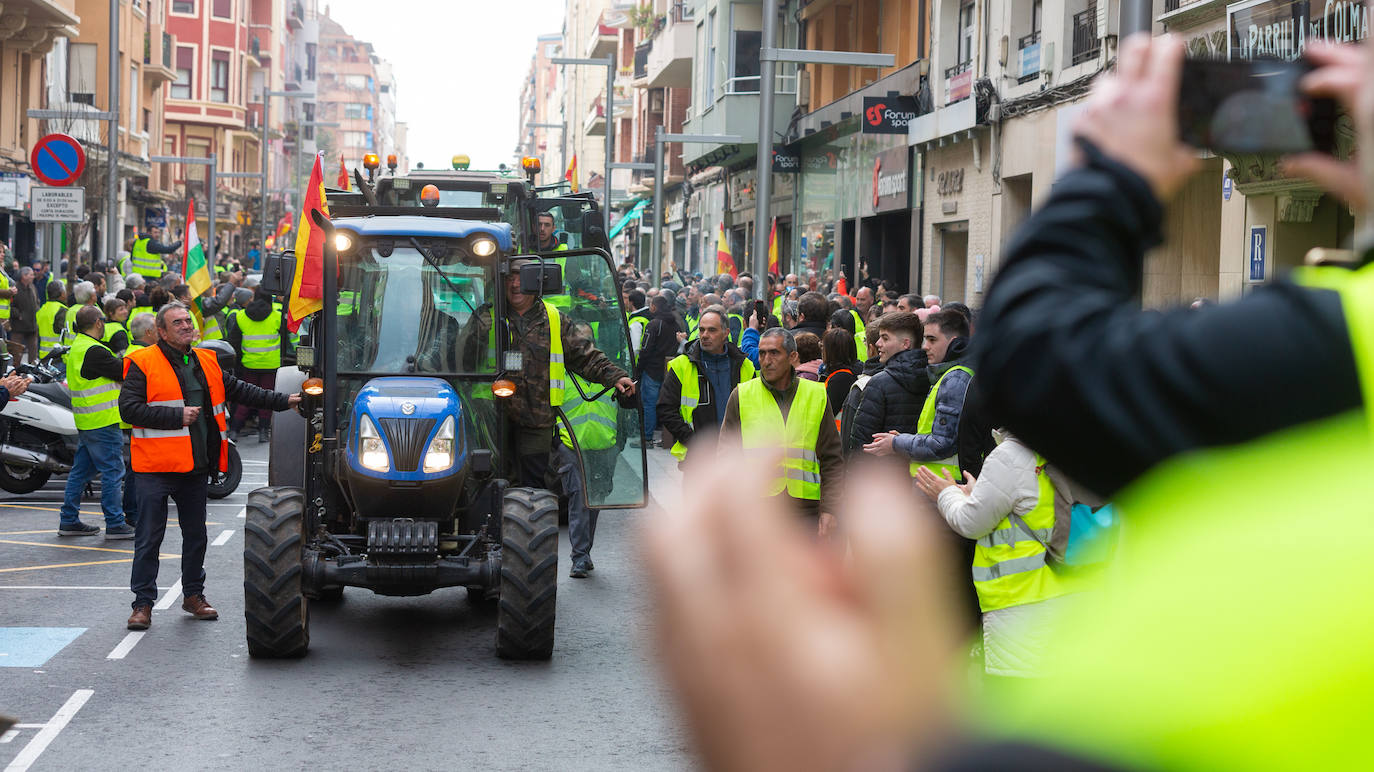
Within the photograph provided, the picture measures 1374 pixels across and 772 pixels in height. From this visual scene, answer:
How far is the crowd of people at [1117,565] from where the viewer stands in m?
0.80

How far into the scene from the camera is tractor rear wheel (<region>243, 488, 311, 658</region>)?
26.6 feet

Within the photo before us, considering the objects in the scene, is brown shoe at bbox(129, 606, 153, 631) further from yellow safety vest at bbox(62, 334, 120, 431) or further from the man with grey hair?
yellow safety vest at bbox(62, 334, 120, 431)

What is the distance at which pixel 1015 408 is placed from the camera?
1.14m

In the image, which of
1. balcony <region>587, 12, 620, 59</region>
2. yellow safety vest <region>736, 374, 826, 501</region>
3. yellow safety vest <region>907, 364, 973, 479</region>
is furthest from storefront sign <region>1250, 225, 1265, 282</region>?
balcony <region>587, 12, 620, 59</region>

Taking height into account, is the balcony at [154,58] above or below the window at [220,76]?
below

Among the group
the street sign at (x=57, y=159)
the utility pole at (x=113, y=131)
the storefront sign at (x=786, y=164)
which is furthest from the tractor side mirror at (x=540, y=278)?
the storefront sign at (x=786, y=164)

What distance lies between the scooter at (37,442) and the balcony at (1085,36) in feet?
33.9

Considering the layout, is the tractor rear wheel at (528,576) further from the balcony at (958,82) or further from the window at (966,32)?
the window at (966,32)

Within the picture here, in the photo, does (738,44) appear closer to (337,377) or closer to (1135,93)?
(337,377)

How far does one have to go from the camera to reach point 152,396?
9148 millimetres

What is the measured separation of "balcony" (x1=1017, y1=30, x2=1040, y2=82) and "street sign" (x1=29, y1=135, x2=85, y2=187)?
493 inches

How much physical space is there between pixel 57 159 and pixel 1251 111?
22.9 meters

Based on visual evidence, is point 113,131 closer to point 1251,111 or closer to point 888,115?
point 888,115

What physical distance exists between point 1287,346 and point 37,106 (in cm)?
4290
